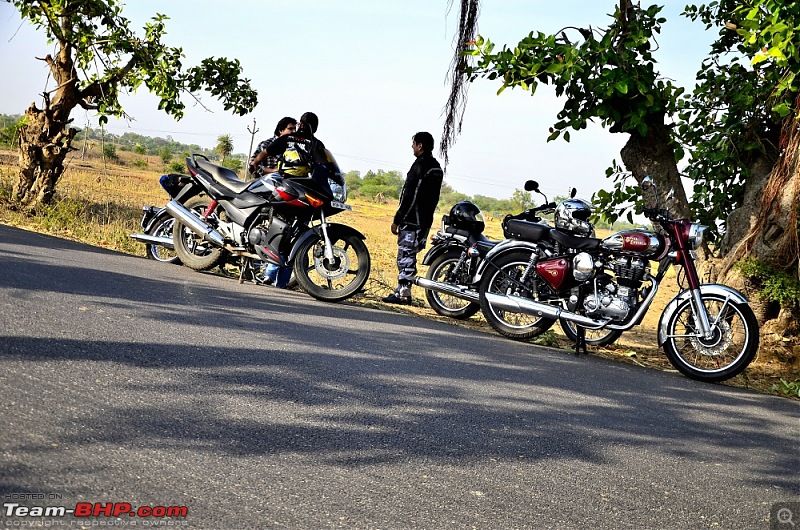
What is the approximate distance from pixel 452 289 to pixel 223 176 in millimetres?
3186

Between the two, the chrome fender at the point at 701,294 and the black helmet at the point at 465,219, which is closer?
the chrome fender at the point at 701,294

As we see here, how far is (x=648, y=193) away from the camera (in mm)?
9141

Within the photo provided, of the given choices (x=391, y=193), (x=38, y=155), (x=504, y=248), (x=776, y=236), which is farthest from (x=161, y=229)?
(x=391, y=193)

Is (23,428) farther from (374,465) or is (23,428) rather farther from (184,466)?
(374,465)

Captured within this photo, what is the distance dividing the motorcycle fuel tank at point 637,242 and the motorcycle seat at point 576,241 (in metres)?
0.21

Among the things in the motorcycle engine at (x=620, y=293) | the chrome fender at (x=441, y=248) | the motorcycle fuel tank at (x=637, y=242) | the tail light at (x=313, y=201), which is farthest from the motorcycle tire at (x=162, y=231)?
the motorcycle fuel tank at (x=637, y=242)

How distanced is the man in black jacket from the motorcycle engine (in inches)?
117

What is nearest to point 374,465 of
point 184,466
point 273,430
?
point 273,430

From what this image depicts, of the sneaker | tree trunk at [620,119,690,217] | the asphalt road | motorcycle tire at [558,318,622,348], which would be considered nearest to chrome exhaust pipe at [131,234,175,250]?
the sneaker

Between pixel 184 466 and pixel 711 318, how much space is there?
237 inches

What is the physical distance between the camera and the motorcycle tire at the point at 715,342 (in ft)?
27.2

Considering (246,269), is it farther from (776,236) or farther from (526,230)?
(776,236)

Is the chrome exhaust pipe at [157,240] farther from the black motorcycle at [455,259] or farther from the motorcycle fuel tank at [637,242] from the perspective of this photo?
the motorcycle fuel tank at [637,242]

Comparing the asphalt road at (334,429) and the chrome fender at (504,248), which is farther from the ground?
the chrome fender at (504,248)
